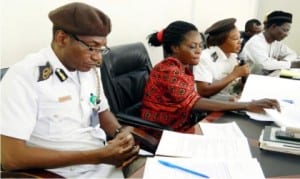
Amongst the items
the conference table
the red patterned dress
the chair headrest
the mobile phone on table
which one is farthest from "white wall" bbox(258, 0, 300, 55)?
the mobile phone on table

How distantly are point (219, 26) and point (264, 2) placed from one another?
3031 mm

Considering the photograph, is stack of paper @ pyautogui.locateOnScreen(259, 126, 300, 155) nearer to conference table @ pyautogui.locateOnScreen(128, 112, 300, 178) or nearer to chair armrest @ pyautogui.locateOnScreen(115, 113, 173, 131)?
conference table @ pyautogui.locateOnScreen(128, 112, 300, 178)

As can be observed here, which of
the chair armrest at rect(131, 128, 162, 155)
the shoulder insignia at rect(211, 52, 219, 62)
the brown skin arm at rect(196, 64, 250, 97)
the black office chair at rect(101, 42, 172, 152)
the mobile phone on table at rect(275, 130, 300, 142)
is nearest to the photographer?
the mobile phone on table at rect(275, 130, 300, 142)

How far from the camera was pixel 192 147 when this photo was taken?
1.18m

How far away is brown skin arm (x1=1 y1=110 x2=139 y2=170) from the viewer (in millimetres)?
1023

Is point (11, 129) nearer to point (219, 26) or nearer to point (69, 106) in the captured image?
point (69, 106)

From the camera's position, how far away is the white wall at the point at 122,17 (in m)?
1.45

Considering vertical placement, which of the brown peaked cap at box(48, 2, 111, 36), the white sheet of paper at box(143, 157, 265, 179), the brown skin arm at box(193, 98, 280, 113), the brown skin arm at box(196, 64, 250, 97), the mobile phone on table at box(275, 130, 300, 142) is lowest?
the brown skin arm at box(196, 64, 250, 97)

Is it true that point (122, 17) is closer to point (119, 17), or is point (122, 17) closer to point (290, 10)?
point (119, 17)

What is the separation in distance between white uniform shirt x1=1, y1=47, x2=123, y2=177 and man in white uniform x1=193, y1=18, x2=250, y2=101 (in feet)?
2.79

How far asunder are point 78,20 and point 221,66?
1.39m

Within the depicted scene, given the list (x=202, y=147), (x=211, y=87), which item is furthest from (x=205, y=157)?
(x=211, y=87)

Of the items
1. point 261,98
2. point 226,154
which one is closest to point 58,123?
point 226,154

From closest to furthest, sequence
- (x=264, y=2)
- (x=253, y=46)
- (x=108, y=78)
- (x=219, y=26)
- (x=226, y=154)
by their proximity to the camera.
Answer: (x=226, y=154) < (x=108, y=78) < (x=219, y=26) < (x=253, y=46) < (x=264, y=2)
